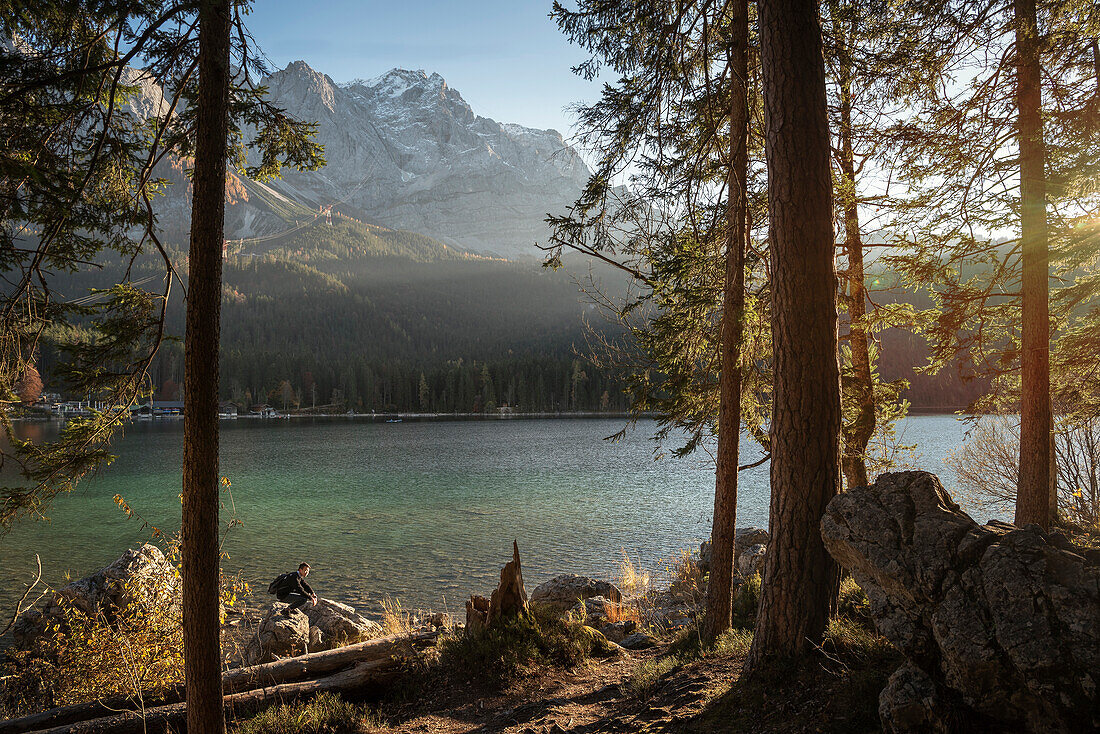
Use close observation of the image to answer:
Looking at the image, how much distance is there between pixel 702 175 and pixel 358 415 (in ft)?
381

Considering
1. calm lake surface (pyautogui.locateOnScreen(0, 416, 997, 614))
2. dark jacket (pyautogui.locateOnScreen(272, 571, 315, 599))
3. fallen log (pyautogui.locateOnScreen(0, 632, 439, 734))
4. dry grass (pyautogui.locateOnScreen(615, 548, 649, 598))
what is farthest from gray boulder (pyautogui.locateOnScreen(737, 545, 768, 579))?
dark jacket (pyautogui.locateOnScreen(272, 571, 315, 599))

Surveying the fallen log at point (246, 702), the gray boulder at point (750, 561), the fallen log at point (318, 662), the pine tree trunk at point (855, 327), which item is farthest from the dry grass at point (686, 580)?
the fallen log at point (246, 702)

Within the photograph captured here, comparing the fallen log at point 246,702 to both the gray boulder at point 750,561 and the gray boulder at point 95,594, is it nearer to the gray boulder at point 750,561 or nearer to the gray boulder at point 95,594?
the gray boulder at point 95,594

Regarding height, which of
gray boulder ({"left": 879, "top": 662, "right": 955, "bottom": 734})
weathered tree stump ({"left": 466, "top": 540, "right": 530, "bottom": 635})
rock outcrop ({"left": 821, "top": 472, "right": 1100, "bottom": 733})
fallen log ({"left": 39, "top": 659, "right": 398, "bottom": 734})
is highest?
rock outcrop ({"left": 821, "top": 472, "right": 1100, "bottom": 733})

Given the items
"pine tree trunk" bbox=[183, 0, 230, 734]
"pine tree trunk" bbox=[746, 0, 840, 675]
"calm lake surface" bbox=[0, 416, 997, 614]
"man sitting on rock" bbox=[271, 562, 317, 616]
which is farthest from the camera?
"calm lake surface" bbox=[0, 416, 997, 614]

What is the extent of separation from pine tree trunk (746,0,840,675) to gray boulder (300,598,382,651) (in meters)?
7.90

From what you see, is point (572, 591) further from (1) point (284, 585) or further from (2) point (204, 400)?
(2) point (204, 400)

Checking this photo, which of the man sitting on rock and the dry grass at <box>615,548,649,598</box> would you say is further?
the dry grass at <box>615,548,649,598</box>

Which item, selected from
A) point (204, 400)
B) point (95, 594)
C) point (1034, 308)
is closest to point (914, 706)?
point (204, 400)

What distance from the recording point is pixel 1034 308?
768 centimetres

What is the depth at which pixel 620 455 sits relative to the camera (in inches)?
1690

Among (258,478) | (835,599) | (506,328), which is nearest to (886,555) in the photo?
(835,599)

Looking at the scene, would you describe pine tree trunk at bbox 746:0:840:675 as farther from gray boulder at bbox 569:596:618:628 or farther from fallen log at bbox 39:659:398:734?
gray boulder at bbox 569:596:618:628

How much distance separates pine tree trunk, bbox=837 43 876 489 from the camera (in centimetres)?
727
